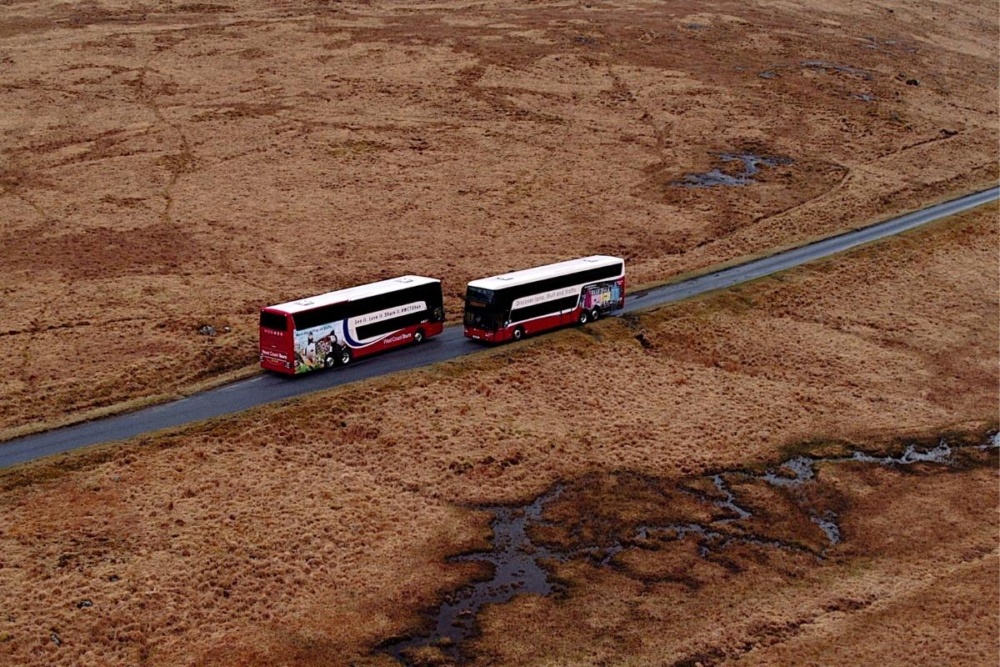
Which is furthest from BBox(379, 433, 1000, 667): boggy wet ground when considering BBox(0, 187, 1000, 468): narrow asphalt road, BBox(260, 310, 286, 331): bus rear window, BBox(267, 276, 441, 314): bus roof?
BBox(267, 276, 441, 314): bus roof

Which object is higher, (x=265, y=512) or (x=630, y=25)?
(x=630, y=25)

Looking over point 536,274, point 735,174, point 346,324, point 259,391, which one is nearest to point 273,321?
point 259,391

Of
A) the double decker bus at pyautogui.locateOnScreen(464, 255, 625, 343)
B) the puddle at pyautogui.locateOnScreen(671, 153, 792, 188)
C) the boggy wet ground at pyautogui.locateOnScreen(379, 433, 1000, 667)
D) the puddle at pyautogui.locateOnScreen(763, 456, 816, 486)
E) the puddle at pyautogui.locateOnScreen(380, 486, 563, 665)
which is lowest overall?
the puddle at pyautogui.locateOnScreen(763, 456, 816, 486)

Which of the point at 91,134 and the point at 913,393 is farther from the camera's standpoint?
the point at 91,134

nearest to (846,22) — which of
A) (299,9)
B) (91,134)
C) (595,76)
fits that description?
(595,76)

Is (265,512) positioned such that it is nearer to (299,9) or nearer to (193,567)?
(193,567)

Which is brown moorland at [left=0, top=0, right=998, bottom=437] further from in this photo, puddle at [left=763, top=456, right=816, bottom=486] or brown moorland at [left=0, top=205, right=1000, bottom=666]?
puddle at [left=763, top=456, right=816, bottom=486]

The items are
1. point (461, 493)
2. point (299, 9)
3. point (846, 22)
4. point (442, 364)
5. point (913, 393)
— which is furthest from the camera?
point (846, 22)
